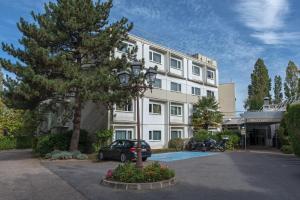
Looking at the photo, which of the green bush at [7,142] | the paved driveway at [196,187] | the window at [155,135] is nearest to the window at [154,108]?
the window at [155,135]

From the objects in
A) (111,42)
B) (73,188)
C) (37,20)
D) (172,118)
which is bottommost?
(73,188)

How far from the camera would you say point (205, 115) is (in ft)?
138

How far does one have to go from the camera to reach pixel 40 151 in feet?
93.2

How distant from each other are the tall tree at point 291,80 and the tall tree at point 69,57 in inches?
1679

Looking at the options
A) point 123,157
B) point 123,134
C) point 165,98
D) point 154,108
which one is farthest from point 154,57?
point 123,157

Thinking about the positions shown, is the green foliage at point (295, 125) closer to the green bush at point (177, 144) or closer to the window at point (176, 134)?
the green bush at point (177, 144)

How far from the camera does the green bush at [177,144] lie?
A: 38.2 m

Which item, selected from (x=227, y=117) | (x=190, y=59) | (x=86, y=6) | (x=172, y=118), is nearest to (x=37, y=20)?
(x=86, y=6)

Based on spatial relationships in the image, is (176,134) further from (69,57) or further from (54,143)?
(69,57)

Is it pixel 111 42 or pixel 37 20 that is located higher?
pixel 37 20

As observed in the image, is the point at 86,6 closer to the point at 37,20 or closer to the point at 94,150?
the point at 37,20

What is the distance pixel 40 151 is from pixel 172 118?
1667 cm

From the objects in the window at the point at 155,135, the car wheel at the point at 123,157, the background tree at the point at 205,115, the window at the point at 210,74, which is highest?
the window at the point at 210,74

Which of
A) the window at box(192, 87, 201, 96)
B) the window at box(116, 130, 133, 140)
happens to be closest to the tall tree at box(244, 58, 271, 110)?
the window at box(192, 87, 201, 96)
